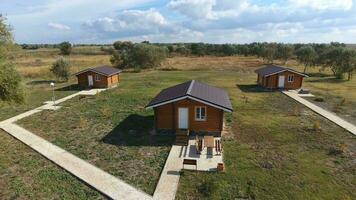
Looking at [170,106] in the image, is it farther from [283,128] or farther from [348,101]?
[348,101]

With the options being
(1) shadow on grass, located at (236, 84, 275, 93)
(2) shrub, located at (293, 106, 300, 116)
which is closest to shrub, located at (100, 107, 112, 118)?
(2) shrub, located at (293, 106, 300, 116)

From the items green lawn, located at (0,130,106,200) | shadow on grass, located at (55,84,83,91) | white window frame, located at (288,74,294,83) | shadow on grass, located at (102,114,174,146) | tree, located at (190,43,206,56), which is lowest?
green lawn, located at (0,130,106,200)

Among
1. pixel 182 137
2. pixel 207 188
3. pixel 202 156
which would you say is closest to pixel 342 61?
pixel 182 137

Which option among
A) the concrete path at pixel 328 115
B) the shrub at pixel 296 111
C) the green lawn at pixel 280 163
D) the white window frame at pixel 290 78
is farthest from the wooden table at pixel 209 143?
the white window frame at pixel 290 78

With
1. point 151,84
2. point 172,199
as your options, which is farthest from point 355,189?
point 151,84

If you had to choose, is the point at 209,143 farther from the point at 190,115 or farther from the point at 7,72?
the point at 7,72

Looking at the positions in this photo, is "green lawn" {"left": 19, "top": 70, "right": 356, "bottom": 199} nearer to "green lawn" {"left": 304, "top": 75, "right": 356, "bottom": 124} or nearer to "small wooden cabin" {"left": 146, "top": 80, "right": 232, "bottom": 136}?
"small wooden cabin" {"left": 146, "top": 80, "right": 232, "bottom": 136}

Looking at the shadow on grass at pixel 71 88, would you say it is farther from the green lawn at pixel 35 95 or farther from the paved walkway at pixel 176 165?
the paved walkway at pixel 176 165
